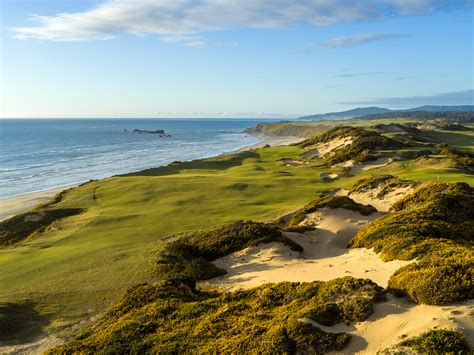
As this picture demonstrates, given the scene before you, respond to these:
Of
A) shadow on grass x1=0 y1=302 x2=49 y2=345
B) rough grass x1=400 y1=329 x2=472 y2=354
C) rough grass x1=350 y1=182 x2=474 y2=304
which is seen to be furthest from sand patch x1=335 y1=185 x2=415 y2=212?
shadow on grass x1=0 y1=302 x2=49 y2=345

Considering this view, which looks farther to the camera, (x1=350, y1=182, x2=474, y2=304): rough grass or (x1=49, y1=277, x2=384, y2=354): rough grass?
(x1=350, y1=182, x2=474, y2=304): rough grass

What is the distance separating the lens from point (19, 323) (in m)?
14.4

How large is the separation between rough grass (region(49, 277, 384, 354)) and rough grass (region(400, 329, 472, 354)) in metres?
1.50

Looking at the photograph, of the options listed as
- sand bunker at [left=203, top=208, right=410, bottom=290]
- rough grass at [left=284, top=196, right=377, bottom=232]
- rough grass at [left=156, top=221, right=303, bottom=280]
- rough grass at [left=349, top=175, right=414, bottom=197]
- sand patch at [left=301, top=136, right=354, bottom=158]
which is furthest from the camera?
sand patch at [left=301, top=136, right=354, bottom=158]

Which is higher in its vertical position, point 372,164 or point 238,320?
point 238,320

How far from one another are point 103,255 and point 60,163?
75.2 meters

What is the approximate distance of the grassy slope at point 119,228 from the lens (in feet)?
54.9

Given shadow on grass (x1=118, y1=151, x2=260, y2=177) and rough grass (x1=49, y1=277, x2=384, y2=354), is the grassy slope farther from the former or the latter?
shadow on grass (x1=118, y1=151, x2=260, y2=177)

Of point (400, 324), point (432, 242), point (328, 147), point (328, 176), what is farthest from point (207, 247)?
point (328, 147)

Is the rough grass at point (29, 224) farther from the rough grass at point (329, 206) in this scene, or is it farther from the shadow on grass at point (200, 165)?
the shadow on grass at point (200, 165)

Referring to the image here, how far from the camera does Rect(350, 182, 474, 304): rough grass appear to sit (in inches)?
403

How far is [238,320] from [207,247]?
9.75 meters

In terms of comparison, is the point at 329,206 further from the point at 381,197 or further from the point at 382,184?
the point at 382,184

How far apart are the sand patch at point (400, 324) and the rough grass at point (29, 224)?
2476 centimetres
